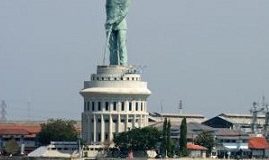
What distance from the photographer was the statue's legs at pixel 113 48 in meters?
103

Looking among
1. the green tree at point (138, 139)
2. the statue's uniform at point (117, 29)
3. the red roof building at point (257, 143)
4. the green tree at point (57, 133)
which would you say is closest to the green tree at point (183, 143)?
the green tree at point (138, 139)

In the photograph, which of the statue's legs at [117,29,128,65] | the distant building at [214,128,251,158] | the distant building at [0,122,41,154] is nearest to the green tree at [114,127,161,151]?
the statue's legs at [117,29,128,65]

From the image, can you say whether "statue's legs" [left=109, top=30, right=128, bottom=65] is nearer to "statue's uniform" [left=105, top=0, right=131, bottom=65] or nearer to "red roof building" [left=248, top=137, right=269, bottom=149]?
"statue's uniform" [left=105, top=0, right=131, bottom=65]

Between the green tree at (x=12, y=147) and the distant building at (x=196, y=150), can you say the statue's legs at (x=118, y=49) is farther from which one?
the green tree at (x=12, y=147)

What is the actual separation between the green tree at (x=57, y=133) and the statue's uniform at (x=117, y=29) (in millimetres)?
9419

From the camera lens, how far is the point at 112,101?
328 feet

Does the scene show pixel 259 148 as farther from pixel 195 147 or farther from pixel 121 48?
pixel 121 48

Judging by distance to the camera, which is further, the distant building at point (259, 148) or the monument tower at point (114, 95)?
the distant building at point (259, 148)

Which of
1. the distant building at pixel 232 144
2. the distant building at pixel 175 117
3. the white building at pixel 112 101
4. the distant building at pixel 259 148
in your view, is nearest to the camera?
the white building at pixel 112 101

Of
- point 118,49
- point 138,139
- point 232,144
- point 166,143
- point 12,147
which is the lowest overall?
Answer: point 166,143

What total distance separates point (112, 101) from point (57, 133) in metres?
9.32

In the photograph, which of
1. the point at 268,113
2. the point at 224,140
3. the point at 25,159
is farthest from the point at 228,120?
the point at 25,159

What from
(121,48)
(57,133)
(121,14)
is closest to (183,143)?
(121,48)

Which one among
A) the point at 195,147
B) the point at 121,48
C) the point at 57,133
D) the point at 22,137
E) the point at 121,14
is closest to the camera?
the point at 195,147
